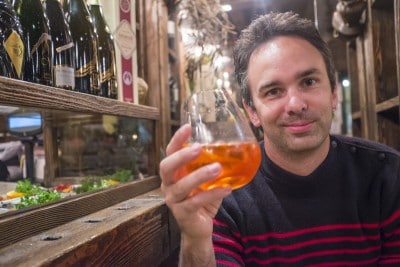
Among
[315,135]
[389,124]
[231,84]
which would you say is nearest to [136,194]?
[315,135]

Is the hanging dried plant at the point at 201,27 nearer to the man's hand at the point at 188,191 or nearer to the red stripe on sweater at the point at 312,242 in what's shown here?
the red stripe on sweater at the point at 312,242

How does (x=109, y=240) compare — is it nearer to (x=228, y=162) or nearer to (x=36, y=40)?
(x=228, y=162)

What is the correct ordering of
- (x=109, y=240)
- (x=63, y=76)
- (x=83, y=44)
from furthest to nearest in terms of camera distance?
(x=83, y=44) → (x=63, y=76) → (x=109, y=240)

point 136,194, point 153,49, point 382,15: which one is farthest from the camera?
point 382,15

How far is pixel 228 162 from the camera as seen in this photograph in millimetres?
708

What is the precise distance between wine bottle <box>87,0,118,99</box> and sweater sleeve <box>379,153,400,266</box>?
1090 millimetres

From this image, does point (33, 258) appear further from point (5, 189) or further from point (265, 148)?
point (265, 148)

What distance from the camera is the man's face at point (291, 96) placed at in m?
1.28

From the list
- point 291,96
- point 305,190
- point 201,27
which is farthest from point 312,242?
point 201,27

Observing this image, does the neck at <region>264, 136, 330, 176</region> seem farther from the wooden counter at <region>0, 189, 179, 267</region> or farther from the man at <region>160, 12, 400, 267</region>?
the wooden counter at <region>0, 189, 179, 267</region>

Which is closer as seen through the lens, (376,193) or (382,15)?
(376,193)

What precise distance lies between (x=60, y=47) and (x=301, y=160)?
0.93 meters

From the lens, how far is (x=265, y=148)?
1.44 meters

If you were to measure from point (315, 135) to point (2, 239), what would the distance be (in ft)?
3.18
